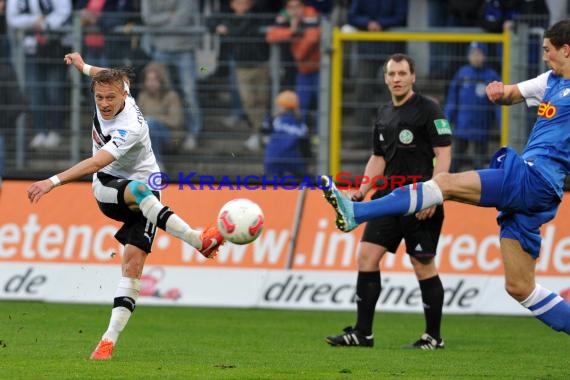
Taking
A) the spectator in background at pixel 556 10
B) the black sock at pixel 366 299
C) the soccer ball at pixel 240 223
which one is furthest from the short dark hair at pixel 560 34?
the spectator in background at pixel 556 10

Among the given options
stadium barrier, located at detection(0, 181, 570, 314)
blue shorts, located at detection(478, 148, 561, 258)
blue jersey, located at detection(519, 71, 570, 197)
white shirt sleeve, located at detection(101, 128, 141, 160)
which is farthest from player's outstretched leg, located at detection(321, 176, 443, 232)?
stadium barrier, located at detection(0, 181, 570, 314)

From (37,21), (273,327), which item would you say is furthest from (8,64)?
(273,327)

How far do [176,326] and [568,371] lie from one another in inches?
169

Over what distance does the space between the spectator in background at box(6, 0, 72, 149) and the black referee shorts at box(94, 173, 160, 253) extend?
6.50m

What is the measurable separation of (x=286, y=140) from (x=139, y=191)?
656 cm

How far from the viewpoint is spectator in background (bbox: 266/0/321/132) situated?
15.1m

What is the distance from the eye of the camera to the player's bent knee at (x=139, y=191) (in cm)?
862

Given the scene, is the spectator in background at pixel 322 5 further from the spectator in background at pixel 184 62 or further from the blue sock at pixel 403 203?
the blue sock at pixel 403 203

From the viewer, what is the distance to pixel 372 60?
15.1 metres

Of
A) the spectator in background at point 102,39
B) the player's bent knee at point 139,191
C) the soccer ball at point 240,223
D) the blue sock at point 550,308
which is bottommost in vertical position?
the blue sock at point 550,308

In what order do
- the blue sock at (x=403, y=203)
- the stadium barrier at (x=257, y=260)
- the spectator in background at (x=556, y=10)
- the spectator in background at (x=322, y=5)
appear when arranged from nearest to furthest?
the blue sock at (x=403, y=203) < the stadium barrier at (x=257, y=260) < the spectator in background at (x=556, y=10) < the spectator in background at (x=322, y=5)

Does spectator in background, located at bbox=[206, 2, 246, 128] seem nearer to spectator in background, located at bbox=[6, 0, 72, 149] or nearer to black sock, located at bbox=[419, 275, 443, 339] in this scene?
spectator in background, located at bbox=[6, 0, 72, 149]

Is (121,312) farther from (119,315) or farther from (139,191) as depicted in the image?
(139,191)

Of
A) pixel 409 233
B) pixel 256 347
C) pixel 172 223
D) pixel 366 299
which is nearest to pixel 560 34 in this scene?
pixel 409 233
